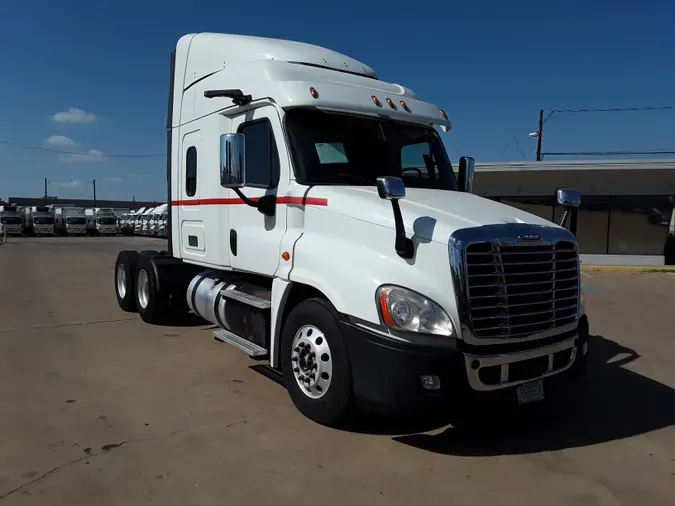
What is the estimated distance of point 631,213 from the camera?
20.7 meters

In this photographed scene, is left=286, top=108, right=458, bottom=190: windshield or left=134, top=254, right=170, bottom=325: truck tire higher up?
left=286, top=108, right=458, bottom=190: windshield

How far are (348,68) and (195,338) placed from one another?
4.00 meters

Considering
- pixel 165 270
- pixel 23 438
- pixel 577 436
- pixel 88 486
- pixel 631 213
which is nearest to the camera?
pixel 88 486

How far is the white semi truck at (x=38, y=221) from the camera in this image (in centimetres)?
5131

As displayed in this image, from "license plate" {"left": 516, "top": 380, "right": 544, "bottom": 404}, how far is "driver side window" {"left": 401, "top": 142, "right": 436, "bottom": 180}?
2329mm

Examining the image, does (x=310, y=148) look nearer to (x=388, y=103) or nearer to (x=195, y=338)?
(x=388, y=103)

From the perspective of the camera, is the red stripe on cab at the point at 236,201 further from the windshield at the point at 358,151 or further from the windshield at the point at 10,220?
the windshield at the point at 10,220

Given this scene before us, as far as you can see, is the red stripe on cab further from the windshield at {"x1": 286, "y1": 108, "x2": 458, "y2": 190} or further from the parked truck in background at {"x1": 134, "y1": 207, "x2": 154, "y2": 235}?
the parked truck in background at {"x1": 134, "y1": 207, "x2": 154, "y2": 235}

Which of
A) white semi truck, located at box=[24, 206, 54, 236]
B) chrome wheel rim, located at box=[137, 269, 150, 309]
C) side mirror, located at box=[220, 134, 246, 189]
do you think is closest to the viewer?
side mirror, located at box=[220, 134, 246, 189]

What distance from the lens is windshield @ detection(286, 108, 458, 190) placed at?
530 centimetres

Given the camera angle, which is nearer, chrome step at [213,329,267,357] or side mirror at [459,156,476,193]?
chrome step at [213,329,267,357]

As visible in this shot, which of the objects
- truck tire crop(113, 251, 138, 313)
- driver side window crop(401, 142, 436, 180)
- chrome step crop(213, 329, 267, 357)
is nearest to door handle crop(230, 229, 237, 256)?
chrome step crop(213, 329, 267, 357)

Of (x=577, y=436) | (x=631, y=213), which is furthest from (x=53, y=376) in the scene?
(x=631, y=213)

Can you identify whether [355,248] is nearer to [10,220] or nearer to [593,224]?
[593,224]
